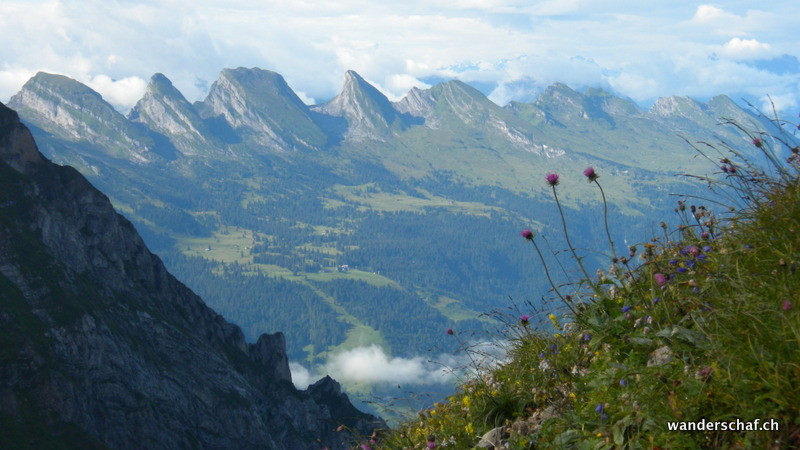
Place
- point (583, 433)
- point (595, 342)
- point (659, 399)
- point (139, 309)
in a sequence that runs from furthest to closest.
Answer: point (139, 309) → point (595, 342) → point (583, 433) → point (659, 399)

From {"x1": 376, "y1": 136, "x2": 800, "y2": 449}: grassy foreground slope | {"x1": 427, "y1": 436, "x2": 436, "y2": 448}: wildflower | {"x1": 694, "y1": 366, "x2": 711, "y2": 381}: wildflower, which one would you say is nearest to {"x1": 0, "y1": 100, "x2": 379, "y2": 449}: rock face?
{"x1": 427, "y1": 436, "x2": 436, "y2": 448}: wildflower

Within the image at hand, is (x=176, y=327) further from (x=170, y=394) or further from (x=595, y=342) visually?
(x=595, y=342)

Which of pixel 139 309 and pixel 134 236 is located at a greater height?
pixel 134 236

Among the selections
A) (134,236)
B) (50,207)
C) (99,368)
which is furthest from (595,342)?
(134,236)

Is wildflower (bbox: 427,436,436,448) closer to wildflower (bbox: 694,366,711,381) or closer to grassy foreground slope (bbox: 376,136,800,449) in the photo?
grassy foreground slope (bbox: 376,136,800,449)

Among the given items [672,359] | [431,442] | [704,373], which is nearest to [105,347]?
[431,442]

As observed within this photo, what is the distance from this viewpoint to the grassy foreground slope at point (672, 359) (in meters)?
5.93

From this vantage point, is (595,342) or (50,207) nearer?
(595,342)

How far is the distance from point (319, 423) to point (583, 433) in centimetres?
10574

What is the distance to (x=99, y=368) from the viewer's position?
230ft

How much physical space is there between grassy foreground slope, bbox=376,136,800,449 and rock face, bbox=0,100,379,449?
53489 mm

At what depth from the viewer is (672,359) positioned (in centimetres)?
707

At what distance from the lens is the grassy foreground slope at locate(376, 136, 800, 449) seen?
233 inches

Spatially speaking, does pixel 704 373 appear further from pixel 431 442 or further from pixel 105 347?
pixel 105 347
